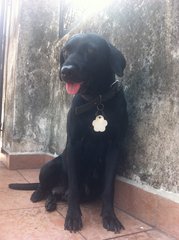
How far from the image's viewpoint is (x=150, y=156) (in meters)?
1.99

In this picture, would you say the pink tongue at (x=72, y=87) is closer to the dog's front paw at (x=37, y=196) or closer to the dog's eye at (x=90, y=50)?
the dog's eye at (x=90, y=50)

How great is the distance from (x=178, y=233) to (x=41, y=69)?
2278 millimetres

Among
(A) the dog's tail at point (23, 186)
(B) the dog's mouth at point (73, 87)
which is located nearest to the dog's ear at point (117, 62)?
(B) the dog's mouth at point (73, 87)

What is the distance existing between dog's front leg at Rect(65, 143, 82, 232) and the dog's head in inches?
15.7

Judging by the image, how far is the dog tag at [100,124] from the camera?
1.98m

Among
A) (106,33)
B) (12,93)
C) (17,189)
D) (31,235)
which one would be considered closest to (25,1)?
(12,93)

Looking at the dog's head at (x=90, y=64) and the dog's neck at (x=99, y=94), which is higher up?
the dog's head at (x=90, y=64)

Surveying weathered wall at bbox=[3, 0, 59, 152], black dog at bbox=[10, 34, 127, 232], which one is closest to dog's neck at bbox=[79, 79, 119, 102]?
black dog at bbox=[10, 34, 127, 232]

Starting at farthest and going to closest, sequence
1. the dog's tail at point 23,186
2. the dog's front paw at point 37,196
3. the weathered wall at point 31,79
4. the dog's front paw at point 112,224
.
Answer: the weathered wall at point 31,79 → the dog's tail at point 23,186 → the dog's front paw at point 37,196 → the dog's front paw at point 112,224

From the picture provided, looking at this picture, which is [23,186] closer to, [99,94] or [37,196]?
[37,196]

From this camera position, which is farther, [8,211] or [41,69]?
[41,69]

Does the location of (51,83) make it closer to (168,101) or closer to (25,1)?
(25,1)

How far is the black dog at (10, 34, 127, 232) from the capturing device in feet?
6.39

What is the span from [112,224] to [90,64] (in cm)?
97
